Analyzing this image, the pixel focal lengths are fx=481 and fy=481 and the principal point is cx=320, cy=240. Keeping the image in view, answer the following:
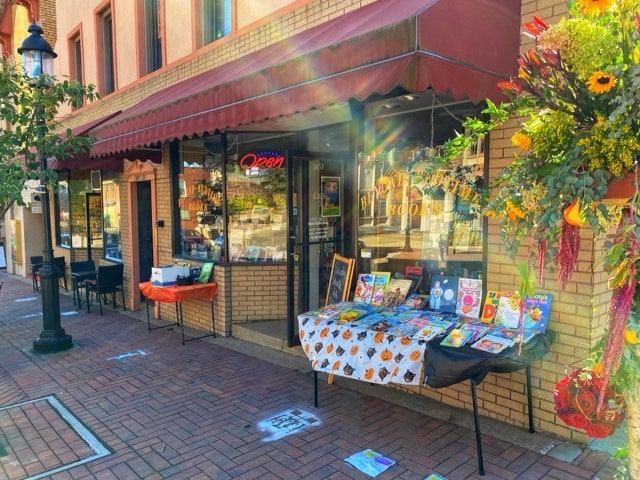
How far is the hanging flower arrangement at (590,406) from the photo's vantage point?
212cm

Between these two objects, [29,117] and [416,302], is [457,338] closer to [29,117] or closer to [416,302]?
[416,302]

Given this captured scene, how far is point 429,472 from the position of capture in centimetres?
330

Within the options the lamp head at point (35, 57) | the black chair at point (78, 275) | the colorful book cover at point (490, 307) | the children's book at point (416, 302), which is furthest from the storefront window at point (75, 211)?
the colorful book cover at point (490, 307)

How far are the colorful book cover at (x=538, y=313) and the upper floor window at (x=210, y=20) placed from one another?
19.1 feet

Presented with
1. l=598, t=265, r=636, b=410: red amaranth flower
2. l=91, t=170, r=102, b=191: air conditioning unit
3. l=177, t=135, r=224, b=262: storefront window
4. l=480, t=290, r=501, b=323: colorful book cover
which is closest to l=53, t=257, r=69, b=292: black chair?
l=91, t=170, r=102, b=191: air conditioning unit

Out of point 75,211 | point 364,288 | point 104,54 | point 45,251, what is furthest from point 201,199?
point 75,211

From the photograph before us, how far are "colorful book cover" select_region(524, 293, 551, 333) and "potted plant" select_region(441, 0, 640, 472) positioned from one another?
1525 mm

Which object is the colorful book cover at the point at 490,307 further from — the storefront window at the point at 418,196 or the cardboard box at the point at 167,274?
the cardboard box at the point at 167,274

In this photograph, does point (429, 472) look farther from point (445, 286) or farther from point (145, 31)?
point (145, 31)

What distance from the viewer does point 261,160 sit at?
6.84m

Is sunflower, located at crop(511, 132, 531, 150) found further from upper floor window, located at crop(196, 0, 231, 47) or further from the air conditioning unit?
the air conditioning unit

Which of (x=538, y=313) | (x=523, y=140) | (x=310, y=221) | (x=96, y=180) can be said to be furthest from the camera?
(x=96, y=180)

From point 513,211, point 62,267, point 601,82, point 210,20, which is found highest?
point 210,20

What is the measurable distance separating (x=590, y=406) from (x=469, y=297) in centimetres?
201
